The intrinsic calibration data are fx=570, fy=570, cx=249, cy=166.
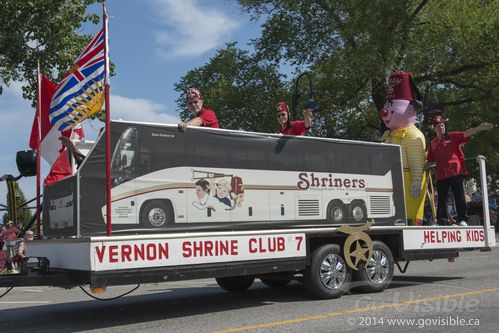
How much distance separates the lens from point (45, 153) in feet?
25.2

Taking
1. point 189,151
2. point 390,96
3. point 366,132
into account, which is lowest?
point 189,151

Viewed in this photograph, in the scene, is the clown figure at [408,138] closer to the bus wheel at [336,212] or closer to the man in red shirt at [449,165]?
the man in red shirt at [449,165]

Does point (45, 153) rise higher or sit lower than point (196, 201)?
higher

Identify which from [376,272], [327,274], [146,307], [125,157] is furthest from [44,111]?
[376,272]

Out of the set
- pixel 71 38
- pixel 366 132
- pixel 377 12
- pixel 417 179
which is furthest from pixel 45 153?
pixel 366 132

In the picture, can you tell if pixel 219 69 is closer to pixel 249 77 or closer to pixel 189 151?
pixel 249 77

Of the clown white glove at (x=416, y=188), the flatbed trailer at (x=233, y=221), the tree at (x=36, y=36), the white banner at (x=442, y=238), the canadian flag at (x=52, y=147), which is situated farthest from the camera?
the tree at (x=36, y=36)

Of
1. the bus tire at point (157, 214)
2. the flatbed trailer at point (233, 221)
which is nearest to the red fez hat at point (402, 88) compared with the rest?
the flatbed trailer at point (233, 221)

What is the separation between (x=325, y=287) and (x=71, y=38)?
13.1 meters

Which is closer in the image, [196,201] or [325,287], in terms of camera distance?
[196,201]

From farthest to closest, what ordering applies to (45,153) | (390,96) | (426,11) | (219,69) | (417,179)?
1. (219,69)
2. (426,11)
3. (390,96)
4. (417,179)
5. (45,153)

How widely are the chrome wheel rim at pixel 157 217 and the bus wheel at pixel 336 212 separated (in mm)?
2655

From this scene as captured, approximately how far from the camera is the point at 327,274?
26.5 ft

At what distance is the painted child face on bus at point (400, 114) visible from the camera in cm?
1030
